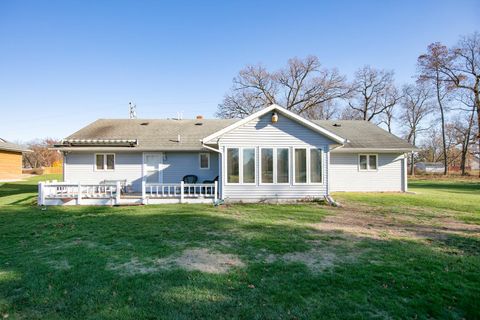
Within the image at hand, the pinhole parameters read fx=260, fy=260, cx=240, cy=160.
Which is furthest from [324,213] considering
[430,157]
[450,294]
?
[430,157]

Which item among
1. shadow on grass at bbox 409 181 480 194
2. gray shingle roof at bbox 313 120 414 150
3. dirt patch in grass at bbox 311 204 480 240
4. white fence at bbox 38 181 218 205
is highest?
gray shingle roof at bbox 313 120 414 150

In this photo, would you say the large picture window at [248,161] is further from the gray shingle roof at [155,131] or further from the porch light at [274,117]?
the gray shingle roof at [155,131]

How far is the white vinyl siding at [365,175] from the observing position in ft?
53.3

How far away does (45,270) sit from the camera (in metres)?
4.35

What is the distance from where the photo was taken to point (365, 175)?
16.3m

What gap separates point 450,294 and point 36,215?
1148 cm

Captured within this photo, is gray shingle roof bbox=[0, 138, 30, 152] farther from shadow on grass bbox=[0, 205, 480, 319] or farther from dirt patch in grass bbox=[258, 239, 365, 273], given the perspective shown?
dirt patch in grass bbox=[258, 239, 365, 273]

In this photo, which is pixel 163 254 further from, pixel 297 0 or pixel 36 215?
pixel 297 0

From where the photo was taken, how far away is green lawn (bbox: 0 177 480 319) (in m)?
3.24

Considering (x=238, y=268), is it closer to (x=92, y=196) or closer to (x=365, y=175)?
(x=92, y=196)

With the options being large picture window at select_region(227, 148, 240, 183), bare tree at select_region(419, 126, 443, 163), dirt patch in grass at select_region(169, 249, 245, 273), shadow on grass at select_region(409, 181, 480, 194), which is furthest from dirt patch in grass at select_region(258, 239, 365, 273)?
bare tree at select_region(419, 126, 443, 163)

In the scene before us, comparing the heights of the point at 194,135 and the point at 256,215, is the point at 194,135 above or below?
above

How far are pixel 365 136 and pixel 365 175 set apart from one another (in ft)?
9.12

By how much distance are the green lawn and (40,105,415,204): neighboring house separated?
327cm
